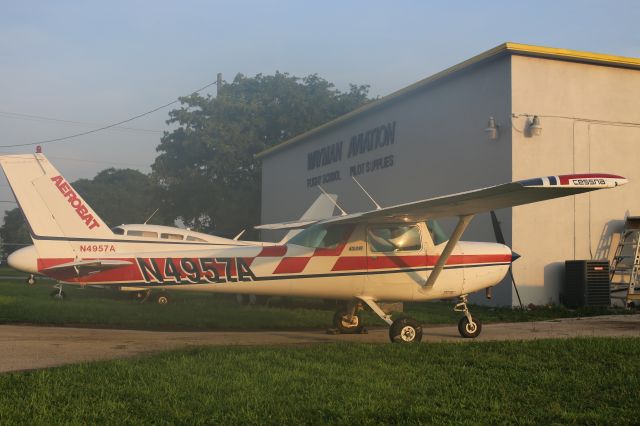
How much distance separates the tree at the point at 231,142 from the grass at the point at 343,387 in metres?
30.4

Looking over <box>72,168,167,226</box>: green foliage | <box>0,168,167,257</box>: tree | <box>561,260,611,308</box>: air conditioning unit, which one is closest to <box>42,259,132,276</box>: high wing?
<box>561,260,611,308</box>: air conditioning unit

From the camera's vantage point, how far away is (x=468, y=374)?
21.2 feet

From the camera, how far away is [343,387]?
5.89 metres

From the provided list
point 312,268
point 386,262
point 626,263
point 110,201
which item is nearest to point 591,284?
point 626,263

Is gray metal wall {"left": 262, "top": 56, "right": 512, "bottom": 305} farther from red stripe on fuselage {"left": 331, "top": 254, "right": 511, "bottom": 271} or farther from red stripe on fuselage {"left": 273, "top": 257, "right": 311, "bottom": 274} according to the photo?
red stripe on fuselage {"left": 273, "top": 257, "right": 311, "bottom": 274}

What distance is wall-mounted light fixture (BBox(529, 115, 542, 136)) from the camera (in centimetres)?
1708

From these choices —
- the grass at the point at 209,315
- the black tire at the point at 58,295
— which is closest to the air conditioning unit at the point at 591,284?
the grass at the point at 209,315

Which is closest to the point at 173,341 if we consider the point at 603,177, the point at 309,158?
the point at 603,177

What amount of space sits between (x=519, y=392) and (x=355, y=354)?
242cm

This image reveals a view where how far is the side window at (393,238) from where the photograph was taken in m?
10.6

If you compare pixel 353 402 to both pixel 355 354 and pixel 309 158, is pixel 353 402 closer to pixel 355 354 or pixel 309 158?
pixel 355 354

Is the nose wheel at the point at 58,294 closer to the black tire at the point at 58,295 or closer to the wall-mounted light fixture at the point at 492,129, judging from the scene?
the black tire at the point at 58,295

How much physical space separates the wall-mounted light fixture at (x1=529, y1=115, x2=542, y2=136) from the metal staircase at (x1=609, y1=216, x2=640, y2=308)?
11.9 ft

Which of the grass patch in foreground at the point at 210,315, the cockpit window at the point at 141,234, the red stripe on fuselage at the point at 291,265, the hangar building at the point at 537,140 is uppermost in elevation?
the hangar building at the point at 537,140
